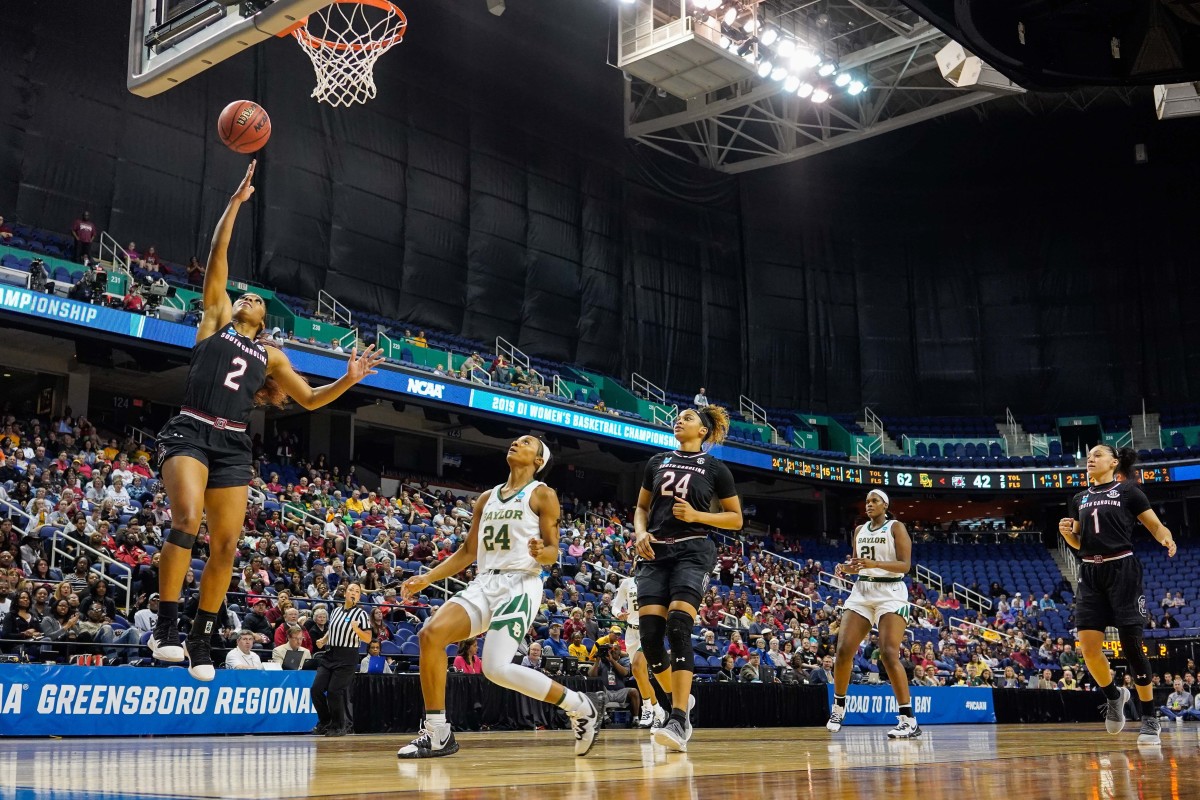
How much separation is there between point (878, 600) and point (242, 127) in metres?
6.59

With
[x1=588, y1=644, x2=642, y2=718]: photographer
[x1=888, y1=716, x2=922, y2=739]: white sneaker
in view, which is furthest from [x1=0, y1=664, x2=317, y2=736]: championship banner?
[x1=888, y1=716, x2=922, y2=739]: white sneaker

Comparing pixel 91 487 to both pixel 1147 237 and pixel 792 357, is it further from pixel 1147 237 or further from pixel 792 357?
pixel 1147 237

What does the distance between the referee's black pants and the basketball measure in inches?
236

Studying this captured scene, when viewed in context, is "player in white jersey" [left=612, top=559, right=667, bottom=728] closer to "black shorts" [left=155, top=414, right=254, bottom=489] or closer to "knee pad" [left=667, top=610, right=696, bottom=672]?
"knee pad" [left=667, top=610, right=696, bottom=672]

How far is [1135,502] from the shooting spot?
9.34 meters

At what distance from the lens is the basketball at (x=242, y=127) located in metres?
7.48

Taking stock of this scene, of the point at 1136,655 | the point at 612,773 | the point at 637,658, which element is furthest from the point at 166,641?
the point at 1136,655

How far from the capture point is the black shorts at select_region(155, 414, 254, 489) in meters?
6.22

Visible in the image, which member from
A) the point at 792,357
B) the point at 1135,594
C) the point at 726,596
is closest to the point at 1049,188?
the point at 792,357

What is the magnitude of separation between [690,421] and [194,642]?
131 inches

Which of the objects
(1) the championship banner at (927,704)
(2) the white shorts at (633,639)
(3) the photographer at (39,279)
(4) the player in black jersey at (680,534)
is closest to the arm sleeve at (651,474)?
(4) the player in black jersey at (680,534)

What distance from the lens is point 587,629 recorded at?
18.1m

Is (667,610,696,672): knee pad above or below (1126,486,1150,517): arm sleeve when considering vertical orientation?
below

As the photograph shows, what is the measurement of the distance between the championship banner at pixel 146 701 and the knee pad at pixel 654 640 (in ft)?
15.8
